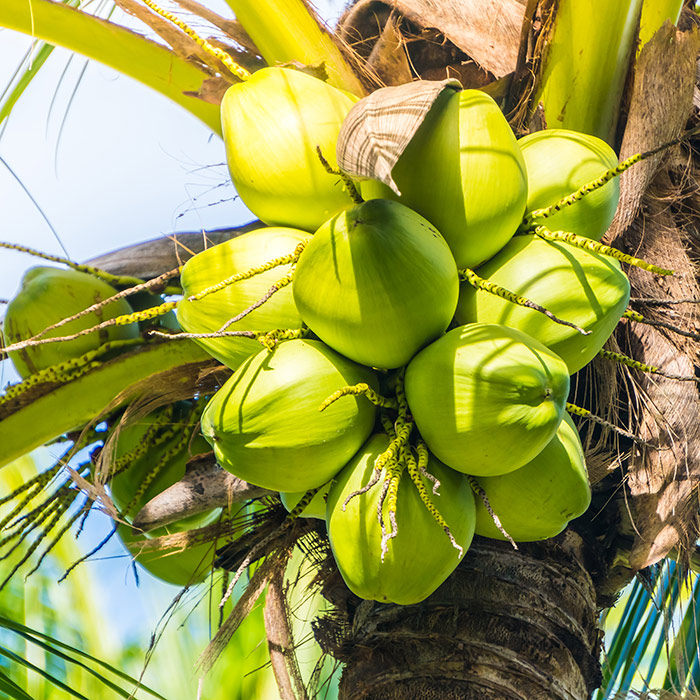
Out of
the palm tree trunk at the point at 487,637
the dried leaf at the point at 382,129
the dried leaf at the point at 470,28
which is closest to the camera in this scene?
the dried leaf at the point at 382,129

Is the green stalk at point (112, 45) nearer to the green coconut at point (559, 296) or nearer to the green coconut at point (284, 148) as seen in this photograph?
the green coconut at point (284, 148)

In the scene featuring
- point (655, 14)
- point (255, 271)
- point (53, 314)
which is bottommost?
point (53, 314)

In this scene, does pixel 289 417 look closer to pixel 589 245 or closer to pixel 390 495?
pixel 390 495

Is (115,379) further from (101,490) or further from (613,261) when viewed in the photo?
(613,261)

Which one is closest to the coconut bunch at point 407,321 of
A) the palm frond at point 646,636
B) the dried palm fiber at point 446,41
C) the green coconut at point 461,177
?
the green coconut at point 461,177

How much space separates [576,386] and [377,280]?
1.90 feet

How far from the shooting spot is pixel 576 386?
132 cm

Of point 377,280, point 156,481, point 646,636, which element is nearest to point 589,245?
point 377,280

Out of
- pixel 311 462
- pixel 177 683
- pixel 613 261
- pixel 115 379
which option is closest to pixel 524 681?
pixel 311 462

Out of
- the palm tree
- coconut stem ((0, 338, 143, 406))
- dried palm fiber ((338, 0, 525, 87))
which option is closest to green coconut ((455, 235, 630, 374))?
the palm tree

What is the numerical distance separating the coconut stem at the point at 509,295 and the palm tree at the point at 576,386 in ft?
0.80

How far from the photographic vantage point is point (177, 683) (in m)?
2.63

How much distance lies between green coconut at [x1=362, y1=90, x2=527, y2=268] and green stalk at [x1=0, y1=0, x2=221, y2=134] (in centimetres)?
65

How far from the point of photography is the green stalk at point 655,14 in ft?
4.46
